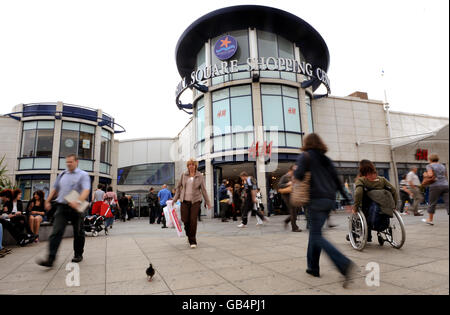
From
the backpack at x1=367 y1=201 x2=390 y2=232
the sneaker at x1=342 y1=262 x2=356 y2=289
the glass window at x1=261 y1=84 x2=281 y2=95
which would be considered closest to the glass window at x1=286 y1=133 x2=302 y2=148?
the glass window at x1=261 y1=84 x2=281 y2=95

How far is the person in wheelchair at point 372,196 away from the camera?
14.7 feet

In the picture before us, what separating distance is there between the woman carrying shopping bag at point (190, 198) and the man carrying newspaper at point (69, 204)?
1985mm

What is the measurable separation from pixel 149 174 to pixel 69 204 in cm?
2881

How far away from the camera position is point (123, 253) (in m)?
5.08

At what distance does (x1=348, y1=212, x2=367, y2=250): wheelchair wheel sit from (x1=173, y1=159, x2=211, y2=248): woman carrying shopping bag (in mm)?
2832

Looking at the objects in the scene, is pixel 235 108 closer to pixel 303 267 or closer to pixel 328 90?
pixel 328 90

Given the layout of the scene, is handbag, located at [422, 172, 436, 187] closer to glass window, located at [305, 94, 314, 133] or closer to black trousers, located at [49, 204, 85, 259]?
black trousers, located at [49, 204, 85, 259]

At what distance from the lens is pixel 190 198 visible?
565 cm

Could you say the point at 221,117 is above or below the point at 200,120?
below

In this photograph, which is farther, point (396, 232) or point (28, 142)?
point (28, 142)

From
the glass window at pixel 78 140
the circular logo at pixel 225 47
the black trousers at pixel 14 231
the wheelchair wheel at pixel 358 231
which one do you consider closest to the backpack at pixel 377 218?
the wheelchair wheel at pixel 358 231

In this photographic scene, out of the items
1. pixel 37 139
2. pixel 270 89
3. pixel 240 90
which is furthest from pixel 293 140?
pixel 37 139

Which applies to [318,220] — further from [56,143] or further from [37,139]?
[37,139]

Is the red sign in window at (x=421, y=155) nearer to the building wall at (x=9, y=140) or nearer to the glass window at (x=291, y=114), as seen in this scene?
the glass window at (x=291, y=114)
